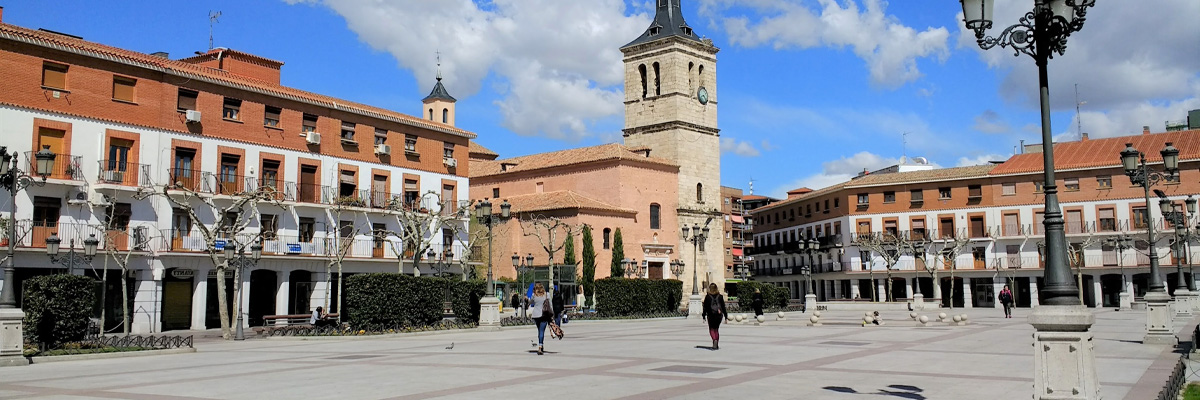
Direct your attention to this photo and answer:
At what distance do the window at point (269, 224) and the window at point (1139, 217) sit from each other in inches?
1929

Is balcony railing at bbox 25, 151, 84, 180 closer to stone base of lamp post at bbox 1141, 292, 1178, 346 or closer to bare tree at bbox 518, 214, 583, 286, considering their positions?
bare tree at bbox 518, 214, 583, 286

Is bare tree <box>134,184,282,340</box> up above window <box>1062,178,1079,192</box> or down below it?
below

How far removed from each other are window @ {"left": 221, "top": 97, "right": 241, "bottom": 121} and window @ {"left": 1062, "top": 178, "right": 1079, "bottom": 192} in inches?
1938

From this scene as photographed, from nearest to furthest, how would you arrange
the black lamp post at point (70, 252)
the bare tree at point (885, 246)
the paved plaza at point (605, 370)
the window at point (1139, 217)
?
the paved plaza at point (605, 370)
the black lamp post at point (70, 252)
the window at point (1139, 217)
the bare tree at point (885, 246)

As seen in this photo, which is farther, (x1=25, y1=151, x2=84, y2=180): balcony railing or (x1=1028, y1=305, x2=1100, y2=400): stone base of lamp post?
(x1=25, y1=151, x2=84, y2=180): balcony railing

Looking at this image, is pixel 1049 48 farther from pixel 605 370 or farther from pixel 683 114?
pixel 683 114

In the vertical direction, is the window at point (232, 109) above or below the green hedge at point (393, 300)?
above

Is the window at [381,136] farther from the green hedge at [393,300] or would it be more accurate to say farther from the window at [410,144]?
the green hedge at [393,300]

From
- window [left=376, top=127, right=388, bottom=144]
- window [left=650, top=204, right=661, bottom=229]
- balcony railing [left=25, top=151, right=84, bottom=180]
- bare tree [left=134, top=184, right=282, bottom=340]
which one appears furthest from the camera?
window [left=650, top=204, right=661, bottom=229]

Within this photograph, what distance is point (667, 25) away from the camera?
65688 mm

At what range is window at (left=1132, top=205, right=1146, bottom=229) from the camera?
2206 inches

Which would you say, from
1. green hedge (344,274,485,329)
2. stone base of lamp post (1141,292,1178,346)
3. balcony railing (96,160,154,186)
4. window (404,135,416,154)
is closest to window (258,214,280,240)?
balcony railing (96,160,154,186)

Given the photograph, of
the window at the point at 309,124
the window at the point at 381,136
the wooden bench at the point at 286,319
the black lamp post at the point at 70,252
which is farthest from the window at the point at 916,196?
the black lamp post at the point at 70,252

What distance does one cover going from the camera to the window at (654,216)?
199 ft
